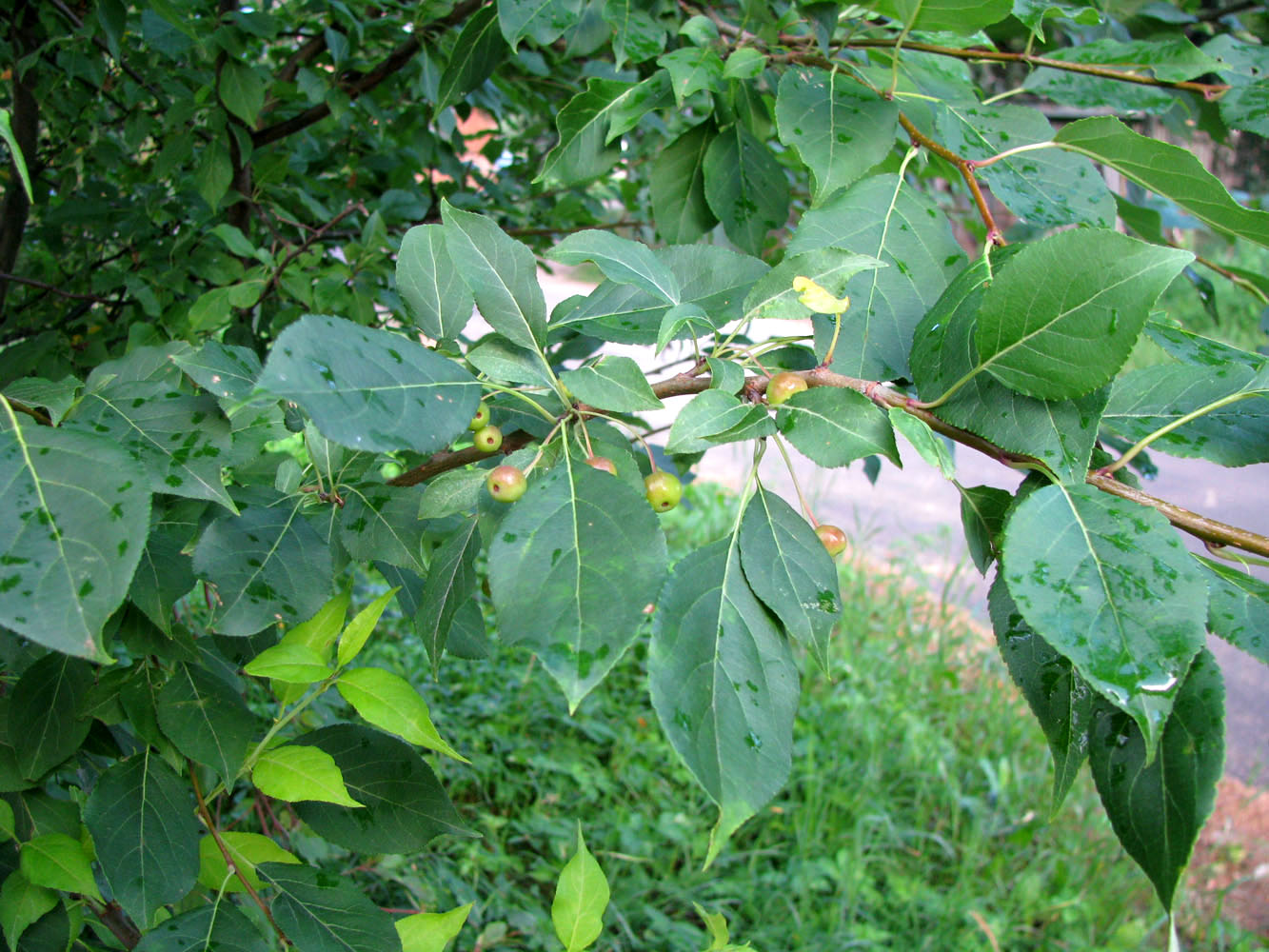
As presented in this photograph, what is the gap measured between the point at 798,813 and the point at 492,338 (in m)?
2.26

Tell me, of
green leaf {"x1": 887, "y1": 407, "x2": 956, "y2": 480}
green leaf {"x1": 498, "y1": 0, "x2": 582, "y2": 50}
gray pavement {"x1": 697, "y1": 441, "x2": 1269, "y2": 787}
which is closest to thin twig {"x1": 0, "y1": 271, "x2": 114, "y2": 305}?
green leaf {"x1": 498, "y1": 0, "x2": 582, "y2": 50}

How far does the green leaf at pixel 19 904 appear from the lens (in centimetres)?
72

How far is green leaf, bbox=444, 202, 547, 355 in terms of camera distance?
0.65 m

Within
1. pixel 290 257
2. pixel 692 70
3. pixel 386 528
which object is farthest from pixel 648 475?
pixel 290 257

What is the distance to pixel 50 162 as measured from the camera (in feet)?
7.14

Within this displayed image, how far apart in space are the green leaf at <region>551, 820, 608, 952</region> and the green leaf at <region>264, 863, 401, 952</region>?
0.46 feet

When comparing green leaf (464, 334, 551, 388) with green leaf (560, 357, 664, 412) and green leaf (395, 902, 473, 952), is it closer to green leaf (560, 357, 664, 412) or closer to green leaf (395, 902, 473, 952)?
green leaf (560, 357, 664, 412)

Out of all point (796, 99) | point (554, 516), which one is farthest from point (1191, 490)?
point (554, 516)

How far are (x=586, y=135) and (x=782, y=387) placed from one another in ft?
1.85

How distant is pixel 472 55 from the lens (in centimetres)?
121

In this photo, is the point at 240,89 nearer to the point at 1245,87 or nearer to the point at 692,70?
the point at 692,70

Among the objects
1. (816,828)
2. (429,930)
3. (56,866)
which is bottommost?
(816,828)

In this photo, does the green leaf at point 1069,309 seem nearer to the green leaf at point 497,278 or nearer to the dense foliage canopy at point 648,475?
the dense foliage canopy at point 648,475

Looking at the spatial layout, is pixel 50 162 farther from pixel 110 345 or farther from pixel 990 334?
pixel 990 334
